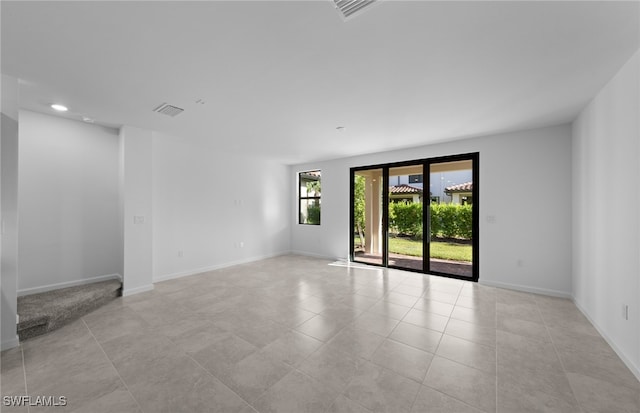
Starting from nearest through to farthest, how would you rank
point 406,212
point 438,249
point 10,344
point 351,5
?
1. point 351,5
2. point 10,344
3. point 438,249
4. point 406,212

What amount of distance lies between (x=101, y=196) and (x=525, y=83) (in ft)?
20.2

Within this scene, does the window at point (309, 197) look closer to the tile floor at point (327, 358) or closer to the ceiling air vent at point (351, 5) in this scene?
the tile floor at point (327, 358)

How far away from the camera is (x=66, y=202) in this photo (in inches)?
145

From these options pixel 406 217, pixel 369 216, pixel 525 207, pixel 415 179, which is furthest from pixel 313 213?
pixel 525 207

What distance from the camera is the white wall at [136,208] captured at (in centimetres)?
381

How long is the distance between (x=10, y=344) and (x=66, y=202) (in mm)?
2102

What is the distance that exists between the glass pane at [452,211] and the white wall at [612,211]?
60.2 inches

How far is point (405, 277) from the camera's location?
15.6ft

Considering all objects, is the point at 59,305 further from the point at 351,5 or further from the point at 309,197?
the point at 309,197

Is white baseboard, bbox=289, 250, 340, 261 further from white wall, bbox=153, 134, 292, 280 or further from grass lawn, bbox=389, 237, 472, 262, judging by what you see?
grass lawn, bbox=389, 237, 472, 262

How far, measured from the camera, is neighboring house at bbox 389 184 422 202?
5.29 m

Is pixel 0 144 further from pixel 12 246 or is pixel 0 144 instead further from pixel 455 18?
pixel 455 18

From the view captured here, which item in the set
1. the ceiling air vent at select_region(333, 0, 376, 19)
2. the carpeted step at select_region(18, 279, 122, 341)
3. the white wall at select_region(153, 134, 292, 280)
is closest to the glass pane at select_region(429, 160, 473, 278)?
the ceiling air vent at select_region(333, 0, 376, 19)

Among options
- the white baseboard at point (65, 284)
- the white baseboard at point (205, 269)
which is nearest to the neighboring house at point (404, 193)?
the white baseboard at point (205, 269)
